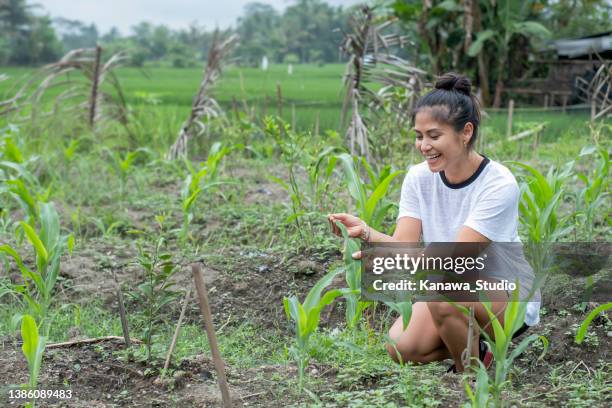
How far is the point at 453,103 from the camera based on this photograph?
8.73ft

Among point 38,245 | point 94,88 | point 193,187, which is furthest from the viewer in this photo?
point 94,88

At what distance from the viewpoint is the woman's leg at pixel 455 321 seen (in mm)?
2707

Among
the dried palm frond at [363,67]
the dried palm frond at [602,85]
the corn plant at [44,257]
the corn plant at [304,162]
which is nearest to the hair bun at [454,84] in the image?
the corn plant at [304,162]

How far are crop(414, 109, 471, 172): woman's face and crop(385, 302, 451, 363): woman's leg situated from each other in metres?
0.58

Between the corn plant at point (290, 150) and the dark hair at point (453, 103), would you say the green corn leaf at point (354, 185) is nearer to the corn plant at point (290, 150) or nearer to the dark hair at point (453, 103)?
the corn plant at point (290, 150)

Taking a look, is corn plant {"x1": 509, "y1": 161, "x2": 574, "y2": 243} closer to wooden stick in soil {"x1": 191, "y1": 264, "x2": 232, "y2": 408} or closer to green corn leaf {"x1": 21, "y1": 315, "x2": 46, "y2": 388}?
wooden stick in soil {"x1": 191, "y1": 264, "x2": 232, "y2": 408}

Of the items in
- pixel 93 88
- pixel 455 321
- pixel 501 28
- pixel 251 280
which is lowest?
pixel 251 280

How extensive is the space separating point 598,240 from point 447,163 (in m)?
1.75

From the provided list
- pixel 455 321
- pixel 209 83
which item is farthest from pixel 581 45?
pixel 455 321

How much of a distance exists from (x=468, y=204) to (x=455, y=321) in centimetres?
40

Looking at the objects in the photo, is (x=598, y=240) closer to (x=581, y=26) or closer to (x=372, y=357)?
(x=372, y=357)

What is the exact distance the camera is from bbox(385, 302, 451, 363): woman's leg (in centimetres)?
289

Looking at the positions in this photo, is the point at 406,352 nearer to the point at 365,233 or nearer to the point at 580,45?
the point at 365,233

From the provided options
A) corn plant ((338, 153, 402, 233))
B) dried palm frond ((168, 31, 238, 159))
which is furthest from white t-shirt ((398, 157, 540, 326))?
dried palm frond ((168, 31, 238, 159))
